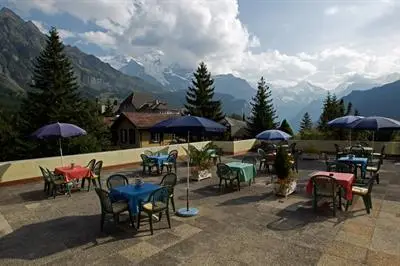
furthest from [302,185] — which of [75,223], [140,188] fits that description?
[75,223]

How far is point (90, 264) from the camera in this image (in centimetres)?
493

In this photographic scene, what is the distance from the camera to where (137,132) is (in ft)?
105

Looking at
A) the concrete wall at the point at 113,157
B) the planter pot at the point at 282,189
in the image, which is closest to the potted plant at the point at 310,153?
the concrete wall at the point at 113,157

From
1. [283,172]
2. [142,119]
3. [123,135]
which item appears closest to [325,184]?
[283,172]

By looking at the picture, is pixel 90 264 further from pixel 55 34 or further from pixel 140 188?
→ pixel 55 34

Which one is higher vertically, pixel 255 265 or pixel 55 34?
pixel 55 34

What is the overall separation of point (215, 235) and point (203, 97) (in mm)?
40215

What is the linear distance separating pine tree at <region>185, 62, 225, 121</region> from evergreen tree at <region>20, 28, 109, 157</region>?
50.2 ft

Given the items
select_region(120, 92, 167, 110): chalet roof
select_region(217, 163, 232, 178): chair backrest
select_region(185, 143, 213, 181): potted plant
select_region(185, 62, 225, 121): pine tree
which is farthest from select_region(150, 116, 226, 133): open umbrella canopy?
select_region(120, 92, 167, 110): chalet roof

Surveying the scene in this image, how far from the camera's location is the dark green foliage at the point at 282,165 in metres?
8.70

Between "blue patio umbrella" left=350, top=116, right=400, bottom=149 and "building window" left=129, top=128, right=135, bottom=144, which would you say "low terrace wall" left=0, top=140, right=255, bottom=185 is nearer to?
"blue patio umbrella" left=350, top=116, right=400, bottom=149

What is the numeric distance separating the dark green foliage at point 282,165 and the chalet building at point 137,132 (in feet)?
76.0

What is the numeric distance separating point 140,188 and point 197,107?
3882 centimetres

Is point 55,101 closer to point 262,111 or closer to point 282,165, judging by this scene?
point 262,111
